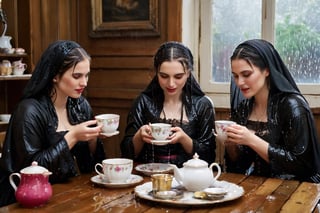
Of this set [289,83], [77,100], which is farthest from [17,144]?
[289,83]

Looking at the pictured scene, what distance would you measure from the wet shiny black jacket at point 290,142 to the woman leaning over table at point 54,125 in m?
0.78

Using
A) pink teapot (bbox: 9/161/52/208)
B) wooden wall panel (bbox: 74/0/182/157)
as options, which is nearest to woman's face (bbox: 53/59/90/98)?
pink teapot (bbox: 9/161/52/208)

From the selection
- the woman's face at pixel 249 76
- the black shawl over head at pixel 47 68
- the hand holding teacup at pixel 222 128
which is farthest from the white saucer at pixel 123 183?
the woman's face at pixel 249 76

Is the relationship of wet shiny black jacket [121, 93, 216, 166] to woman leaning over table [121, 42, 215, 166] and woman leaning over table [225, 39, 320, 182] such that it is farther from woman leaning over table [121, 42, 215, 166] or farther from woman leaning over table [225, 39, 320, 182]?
woman leaning over table [225, 39, 320, 182]

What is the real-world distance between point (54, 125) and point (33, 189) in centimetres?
61

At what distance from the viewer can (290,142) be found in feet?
7.38

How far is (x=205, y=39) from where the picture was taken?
139 inches

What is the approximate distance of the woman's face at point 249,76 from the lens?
232 centimetres

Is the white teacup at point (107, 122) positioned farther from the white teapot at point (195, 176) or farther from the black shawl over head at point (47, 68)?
the white teapot at point (195, 176)

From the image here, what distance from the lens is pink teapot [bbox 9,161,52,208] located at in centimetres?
167

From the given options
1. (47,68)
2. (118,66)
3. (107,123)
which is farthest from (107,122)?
(118,66)

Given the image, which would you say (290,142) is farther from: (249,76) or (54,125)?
(54,125)

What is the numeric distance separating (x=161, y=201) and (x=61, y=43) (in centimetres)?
96

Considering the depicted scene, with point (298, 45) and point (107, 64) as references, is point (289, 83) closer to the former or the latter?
point (298, 45)
